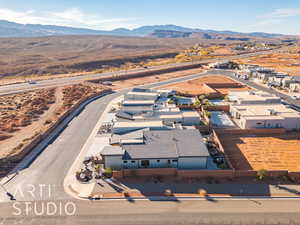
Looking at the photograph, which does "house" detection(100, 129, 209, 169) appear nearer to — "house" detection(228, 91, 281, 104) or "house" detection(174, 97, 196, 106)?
"house" detection(174, 97, 196, 106)

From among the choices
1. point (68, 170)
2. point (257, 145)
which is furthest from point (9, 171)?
point (257, 145)

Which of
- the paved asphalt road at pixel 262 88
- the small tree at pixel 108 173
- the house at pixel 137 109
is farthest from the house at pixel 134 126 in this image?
the paved asphalt road at pixel 262 88

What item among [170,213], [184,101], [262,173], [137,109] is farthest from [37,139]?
[262,173]

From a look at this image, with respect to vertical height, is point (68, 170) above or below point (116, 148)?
below

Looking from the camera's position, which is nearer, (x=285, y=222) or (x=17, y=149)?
(x=285, y=222)

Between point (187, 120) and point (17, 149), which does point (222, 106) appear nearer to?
point (187, 120)

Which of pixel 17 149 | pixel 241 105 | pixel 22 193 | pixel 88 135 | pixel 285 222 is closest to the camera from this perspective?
pixel 285 222

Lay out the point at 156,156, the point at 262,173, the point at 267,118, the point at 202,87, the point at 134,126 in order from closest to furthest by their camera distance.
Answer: the point at 262,173 < the point at 156,156 < the point at 134,126 < the point at 267,118 < the point at 202,87

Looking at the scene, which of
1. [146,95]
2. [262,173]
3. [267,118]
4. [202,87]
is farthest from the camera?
[202,87]

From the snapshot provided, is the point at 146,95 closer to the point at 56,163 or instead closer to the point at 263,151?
the point at 56,163
